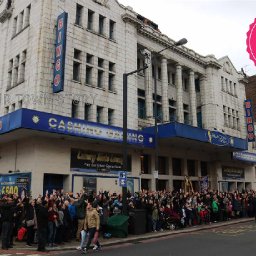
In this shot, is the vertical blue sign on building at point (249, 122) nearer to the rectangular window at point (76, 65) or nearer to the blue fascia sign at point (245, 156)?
the blue fascia sign at point (245, 156)

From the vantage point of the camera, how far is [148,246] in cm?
1330

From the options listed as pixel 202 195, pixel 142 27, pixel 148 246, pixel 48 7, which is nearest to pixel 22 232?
pixel 148 246

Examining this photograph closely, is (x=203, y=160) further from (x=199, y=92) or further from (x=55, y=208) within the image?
(x=55, y=208)

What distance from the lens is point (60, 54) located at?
848 inches

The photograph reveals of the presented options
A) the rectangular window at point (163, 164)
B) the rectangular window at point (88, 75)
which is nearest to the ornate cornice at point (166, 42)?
the rectangular window at point (88, 75)

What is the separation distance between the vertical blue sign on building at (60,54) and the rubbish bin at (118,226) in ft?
30.0

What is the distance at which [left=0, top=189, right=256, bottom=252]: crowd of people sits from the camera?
498 inches

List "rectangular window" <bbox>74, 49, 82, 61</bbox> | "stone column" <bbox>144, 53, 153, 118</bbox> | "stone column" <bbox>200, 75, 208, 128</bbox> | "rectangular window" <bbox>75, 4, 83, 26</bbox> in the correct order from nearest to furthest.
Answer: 1. "rectangular window" <bbox>74, 49, 82, 61</bbox>
2. "rectangular window" <bbox>75, 4, 83, 26</bbox>
3. "stone column" <bbox>144, 53, 153, 118</bbox>
4. "stone column" <bbox>200, 75, 208, 128</bbox>

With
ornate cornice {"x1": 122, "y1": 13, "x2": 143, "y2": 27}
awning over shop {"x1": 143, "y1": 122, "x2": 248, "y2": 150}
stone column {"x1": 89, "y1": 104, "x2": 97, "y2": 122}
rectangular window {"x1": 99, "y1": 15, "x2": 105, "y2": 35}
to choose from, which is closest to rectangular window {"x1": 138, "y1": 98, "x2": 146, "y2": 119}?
awning over shop {"x1": 143, "y1": 122, "x2": 248, "y2": 150}

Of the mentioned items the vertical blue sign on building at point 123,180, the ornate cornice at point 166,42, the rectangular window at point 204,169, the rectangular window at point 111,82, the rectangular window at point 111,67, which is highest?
the ornate cornice at point 166,42

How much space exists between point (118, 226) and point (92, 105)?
443 inches

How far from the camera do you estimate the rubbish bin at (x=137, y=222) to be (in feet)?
55.6

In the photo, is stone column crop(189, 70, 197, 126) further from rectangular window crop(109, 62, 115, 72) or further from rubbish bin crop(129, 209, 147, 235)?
rubbish bin crop(129, 209, 147, 235)

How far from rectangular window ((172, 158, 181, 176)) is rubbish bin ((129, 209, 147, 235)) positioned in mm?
14249
